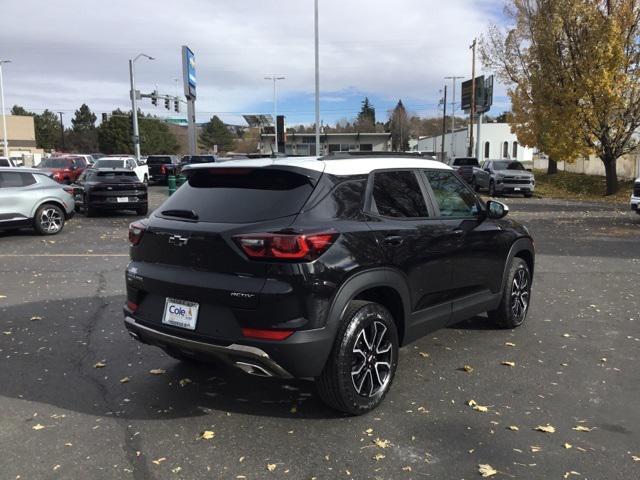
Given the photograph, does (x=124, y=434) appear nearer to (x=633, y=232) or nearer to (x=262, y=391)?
(x=262, y=391)

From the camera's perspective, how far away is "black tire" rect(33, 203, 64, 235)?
42.8 ft

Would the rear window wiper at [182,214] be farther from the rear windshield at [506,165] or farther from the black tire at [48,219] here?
the rear windshield at [506,165]

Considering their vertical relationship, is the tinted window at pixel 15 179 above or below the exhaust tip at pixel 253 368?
above

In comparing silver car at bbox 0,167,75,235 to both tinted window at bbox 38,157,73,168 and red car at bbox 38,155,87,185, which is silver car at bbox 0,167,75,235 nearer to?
red car at bbox 38,155,87,185

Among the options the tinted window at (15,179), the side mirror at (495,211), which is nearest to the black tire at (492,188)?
the tinted window at (15,179)

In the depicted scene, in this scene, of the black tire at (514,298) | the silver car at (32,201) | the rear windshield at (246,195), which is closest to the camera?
the rear windshield at (246,195)

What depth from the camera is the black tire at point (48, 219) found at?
42.8ft

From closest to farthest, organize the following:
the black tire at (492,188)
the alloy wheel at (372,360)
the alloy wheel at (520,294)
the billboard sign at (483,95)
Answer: the alloy wheel at (372,360), the alloy wheel at (520,294), the black tire at (492,188), the billboard sign at (483,95)

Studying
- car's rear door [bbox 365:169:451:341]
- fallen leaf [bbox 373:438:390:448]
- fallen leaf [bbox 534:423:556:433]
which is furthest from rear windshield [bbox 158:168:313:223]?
fallen leaf [bbox 534:423:556:433]

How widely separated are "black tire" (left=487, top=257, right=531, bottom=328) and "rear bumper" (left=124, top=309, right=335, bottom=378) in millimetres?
2776

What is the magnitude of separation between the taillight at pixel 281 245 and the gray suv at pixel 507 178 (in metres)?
24.5

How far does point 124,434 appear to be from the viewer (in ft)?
12.1

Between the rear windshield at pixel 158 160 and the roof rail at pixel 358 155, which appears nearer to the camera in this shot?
the roof rail at pixel 358 155

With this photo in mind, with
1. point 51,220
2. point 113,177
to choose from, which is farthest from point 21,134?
point 51,220
